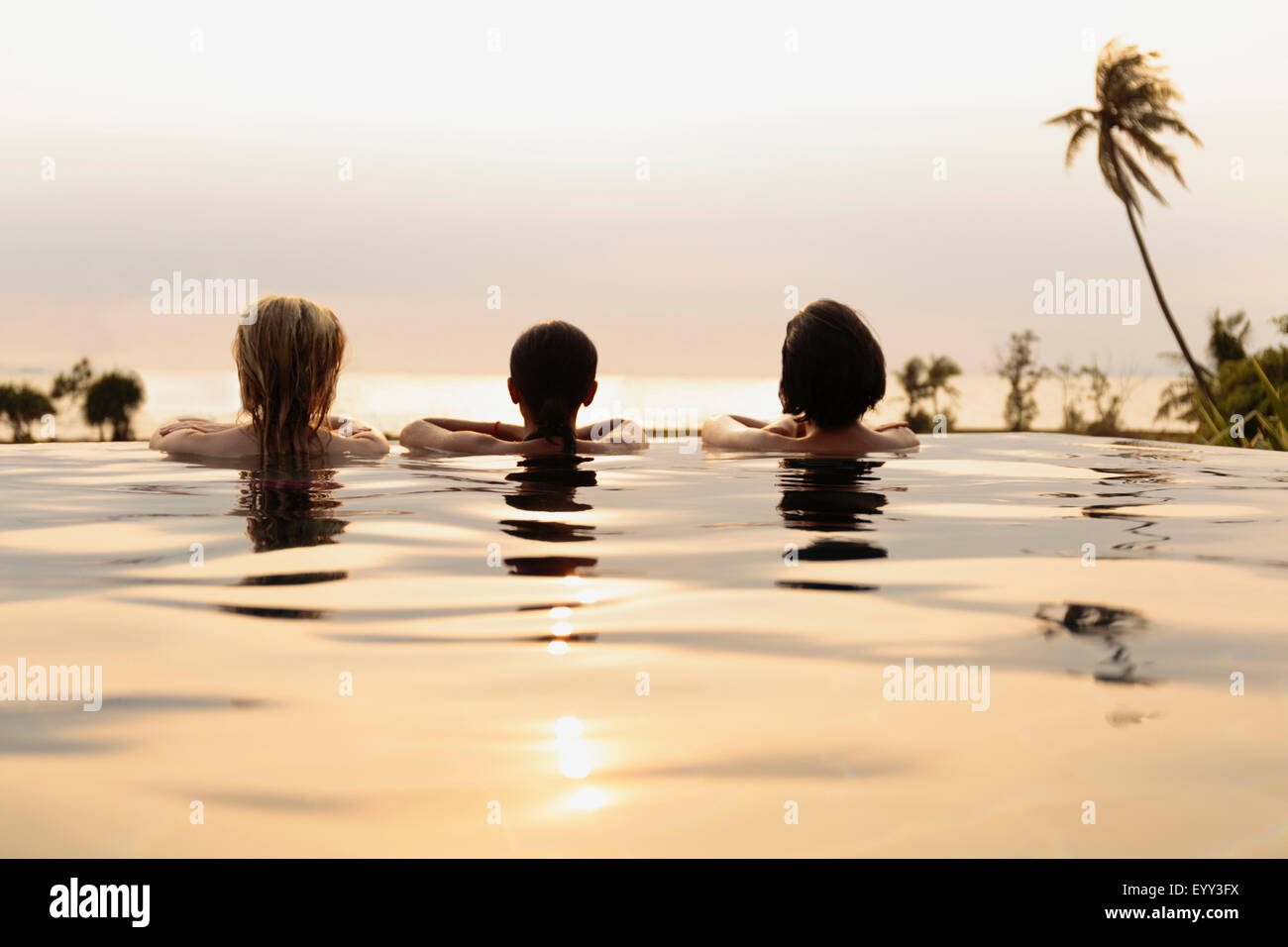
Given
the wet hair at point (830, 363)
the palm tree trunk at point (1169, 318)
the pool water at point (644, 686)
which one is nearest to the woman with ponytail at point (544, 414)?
the wet hair at point (830, 363)

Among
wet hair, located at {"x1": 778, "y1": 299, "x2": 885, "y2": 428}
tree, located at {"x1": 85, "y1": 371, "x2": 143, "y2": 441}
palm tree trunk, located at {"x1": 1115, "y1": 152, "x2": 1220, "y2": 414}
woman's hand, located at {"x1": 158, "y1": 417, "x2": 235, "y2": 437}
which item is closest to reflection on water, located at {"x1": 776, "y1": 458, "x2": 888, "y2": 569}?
wet hair, located at {"x1": 778, "y1": 299, "x2": 885, "y2": 428}

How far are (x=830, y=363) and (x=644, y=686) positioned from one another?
475cm

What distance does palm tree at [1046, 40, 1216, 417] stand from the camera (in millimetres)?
28297

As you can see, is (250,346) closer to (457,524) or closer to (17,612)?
(457,524)

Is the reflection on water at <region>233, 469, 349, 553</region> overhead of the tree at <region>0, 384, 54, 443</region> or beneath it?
beneath

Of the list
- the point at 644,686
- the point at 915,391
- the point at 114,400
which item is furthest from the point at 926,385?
the point at 644,686

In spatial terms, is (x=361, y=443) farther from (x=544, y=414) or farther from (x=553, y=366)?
(x=553, y=366)

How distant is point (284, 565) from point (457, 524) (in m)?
1.04

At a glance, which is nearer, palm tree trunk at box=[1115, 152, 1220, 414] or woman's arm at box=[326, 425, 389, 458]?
woman's arm at box=[326, 425, 389, 458]

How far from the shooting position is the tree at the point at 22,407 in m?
33.5

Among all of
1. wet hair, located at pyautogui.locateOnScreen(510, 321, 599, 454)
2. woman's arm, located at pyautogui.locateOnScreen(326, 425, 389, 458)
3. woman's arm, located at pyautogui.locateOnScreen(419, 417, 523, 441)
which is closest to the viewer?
wet hair, located at pyautogui.locateOnScreen(510, 321, 599, 454)

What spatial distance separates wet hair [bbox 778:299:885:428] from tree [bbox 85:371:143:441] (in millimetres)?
29542

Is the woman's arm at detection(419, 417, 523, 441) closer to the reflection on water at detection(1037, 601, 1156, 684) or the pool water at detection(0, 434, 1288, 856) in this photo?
the pool water at detection(0, 434, 1288, 856)
